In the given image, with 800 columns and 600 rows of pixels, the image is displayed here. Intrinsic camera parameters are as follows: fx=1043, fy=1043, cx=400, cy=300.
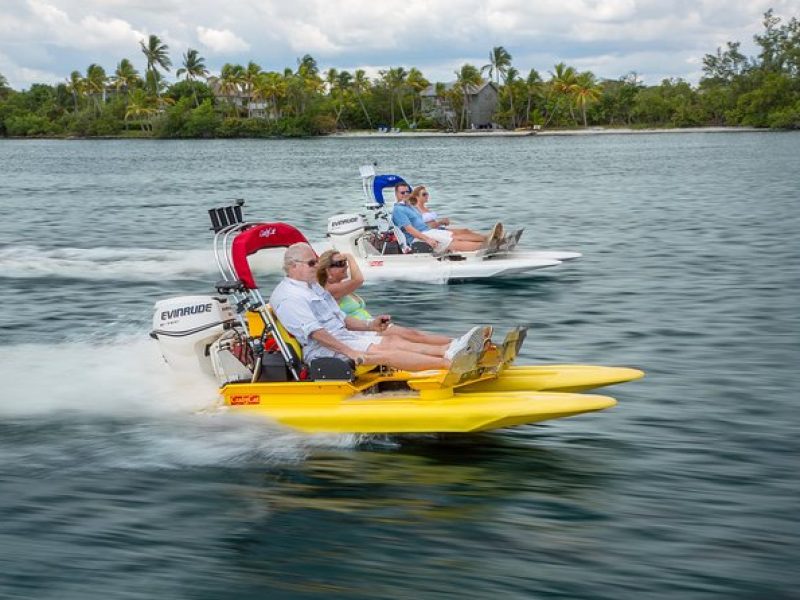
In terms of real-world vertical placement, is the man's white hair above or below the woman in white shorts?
above

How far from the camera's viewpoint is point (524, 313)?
642 inches


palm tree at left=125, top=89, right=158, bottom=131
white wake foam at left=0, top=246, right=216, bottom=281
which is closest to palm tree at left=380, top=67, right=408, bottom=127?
palm tree at left=125, top=89, right=158, bottom=131

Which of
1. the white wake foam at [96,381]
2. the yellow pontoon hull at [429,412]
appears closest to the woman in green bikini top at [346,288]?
the yellow pontoon hull at [429,412]

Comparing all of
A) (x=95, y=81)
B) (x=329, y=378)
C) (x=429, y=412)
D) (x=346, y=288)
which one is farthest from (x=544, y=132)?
(x=429, y=412)

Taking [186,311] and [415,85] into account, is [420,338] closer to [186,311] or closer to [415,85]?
[186,311]

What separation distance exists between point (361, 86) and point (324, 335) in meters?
161

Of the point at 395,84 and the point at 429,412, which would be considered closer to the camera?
the point at 429,412

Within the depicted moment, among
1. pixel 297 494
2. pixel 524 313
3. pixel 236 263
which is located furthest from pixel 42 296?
pixel 297 494

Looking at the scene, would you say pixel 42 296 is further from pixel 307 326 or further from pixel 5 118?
pixel 5 118

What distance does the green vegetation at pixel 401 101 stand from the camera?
149875mm

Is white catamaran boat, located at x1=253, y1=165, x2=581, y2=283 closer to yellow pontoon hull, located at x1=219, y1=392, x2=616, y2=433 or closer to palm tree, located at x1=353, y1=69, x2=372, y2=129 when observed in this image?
yellow pontoon hull, located at x1=219, y1=392, x2=616, y2=433

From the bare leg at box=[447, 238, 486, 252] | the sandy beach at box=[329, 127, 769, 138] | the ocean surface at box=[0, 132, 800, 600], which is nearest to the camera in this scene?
the ocean surface at box=[0, 132, 800, 600]

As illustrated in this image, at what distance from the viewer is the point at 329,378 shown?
9508 millimetres

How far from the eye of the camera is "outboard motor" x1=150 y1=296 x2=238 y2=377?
10.1 meters
